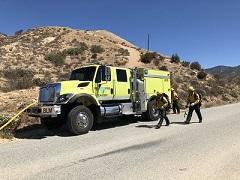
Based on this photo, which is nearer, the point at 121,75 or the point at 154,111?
the point at 121,75

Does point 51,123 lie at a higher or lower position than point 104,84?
lower

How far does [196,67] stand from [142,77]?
34.1 metres

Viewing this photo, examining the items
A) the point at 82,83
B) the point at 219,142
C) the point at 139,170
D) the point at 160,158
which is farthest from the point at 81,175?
the point at 82,83

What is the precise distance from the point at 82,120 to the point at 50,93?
1.49m

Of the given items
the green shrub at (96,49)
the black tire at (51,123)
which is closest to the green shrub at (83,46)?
the green shrub at (96,49)

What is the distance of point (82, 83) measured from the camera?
13.9 m

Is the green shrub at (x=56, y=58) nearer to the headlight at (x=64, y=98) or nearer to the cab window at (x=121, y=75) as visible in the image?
the cab window at (x=121, y=75)

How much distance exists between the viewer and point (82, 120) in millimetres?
13391

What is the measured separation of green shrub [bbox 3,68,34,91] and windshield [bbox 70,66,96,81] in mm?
11414

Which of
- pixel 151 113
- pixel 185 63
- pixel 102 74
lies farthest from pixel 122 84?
pixel 185 63

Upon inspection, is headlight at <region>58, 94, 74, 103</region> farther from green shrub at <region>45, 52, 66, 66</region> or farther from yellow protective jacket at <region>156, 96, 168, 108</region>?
green shrub at <region>45, 52, 66, 66</region>

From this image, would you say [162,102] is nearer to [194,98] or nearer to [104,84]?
[194,98]

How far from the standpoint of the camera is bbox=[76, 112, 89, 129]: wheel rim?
1327 cm

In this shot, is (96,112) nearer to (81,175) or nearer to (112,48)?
(81,175)
